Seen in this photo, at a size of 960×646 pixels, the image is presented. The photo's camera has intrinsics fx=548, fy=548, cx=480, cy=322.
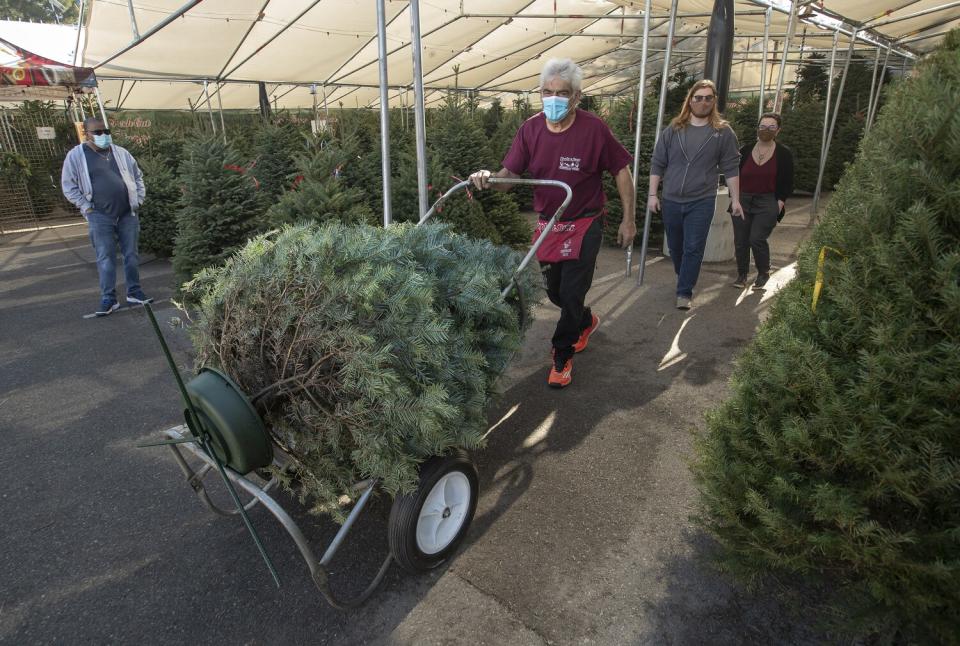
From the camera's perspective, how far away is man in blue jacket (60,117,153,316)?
18.9 feet

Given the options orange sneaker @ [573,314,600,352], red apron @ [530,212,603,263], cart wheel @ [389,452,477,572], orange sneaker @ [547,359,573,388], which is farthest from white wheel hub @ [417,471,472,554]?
orange sneaker @ [573,314,600,352]

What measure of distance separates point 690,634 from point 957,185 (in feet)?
5.45

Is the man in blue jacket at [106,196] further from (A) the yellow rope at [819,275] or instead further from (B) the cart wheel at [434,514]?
(A) the yellow rope at [819,275]

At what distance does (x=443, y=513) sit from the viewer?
2336 mm

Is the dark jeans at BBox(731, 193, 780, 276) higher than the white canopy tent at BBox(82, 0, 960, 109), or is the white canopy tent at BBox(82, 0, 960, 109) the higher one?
the white canopy tent at BBox(82, 0, 960, 109)

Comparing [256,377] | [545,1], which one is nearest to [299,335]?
[256,377]

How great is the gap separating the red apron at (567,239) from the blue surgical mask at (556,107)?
2.20 ft

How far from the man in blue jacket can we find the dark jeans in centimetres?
638

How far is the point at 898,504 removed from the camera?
1.52 m

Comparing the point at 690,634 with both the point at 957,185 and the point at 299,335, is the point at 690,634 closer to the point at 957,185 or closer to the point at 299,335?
the point at 957,185

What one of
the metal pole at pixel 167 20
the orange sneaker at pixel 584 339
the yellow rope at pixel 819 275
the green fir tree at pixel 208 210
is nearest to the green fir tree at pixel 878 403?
the yellow rope at pixel 819 275

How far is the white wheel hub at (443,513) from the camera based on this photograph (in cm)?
226

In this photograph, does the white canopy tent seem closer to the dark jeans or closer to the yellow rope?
the dark jeans

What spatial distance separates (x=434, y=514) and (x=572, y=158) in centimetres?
243
